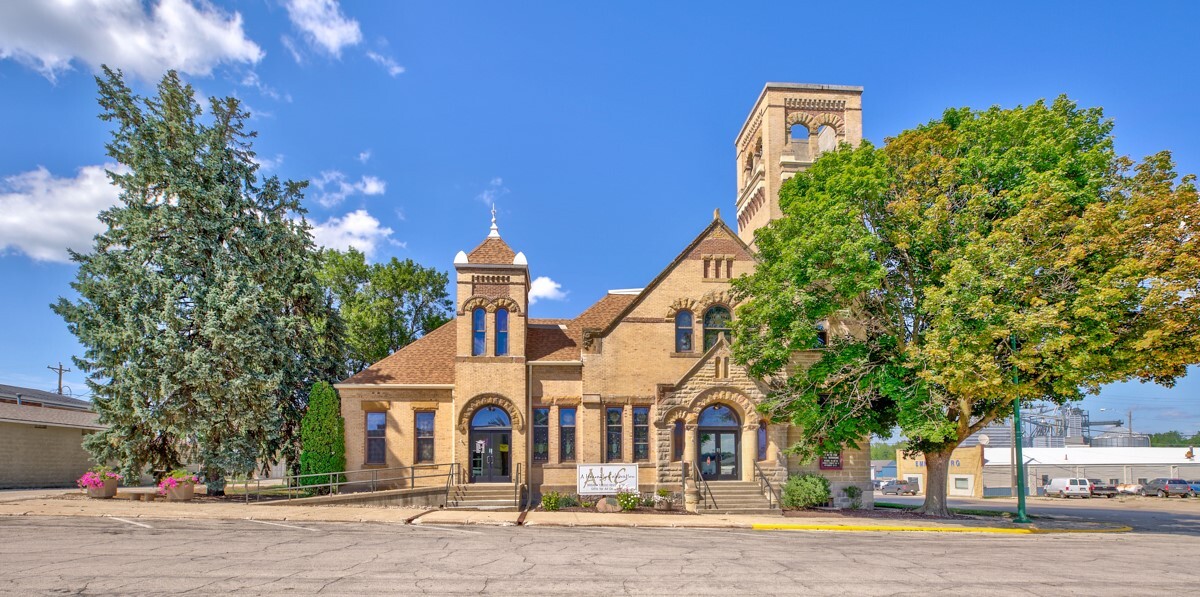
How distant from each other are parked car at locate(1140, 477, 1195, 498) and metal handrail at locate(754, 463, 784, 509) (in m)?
42.4

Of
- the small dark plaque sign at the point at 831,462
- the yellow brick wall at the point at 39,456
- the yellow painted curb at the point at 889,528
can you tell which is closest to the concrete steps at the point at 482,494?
the yellow painted curb at the point at 889,528

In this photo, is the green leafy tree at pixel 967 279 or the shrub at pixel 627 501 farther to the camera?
the shrub at pixel 627 501

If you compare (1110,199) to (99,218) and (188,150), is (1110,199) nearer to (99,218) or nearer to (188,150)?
(188,150)

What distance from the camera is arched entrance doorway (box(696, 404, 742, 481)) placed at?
88.4ft

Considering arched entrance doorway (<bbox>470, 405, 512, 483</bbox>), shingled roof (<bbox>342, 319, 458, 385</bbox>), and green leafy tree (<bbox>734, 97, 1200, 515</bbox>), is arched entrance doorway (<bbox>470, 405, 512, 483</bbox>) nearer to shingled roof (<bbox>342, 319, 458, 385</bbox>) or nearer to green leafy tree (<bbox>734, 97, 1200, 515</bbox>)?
shingled roof (<bbox>342, 319, 458, 385</bbox>)

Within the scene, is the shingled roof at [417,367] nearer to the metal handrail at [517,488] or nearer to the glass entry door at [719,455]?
the metal handrail at [517,488]

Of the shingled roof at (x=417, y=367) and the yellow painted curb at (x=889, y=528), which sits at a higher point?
the shingled roof at (x=417, y=367)

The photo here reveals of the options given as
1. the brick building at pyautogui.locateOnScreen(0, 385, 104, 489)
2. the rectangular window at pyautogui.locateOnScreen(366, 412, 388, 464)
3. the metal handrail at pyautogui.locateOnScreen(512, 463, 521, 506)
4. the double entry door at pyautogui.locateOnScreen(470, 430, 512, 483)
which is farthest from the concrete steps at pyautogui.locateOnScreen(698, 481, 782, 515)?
the brick building at pyautogui.locateOnScreen(0, 385, 104, 489)

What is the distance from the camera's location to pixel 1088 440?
94.2 meters

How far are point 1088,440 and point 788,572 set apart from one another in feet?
326

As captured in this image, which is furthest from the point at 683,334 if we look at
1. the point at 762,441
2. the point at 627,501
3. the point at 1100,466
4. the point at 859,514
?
the point at 1100,466

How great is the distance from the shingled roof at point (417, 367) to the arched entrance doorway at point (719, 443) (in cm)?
918

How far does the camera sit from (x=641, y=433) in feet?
91.2

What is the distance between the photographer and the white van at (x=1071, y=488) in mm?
54688
